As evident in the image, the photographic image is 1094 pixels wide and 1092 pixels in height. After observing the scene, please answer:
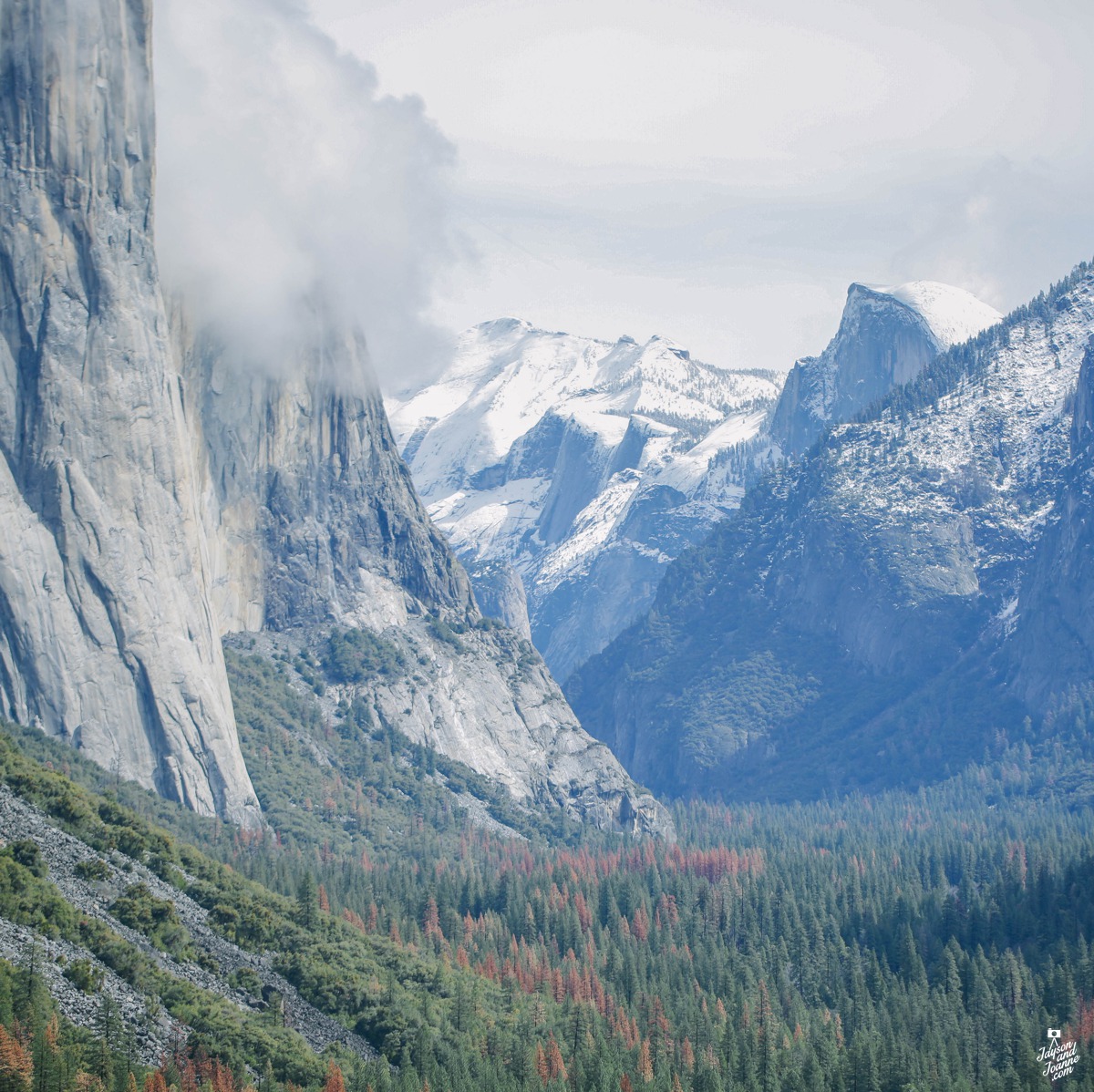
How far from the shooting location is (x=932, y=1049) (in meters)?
188

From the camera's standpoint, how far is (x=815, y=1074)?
173250 mm

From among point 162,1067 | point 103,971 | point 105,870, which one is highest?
point 105,870

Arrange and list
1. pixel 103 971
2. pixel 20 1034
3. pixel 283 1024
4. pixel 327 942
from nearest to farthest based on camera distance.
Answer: pixel 20 1034 < pixel 103 971 < pixel 283 1024 < pixel 327 942

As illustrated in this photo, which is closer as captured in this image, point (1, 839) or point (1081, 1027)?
point (1, 839)

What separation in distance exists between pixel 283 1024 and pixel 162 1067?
22.4m

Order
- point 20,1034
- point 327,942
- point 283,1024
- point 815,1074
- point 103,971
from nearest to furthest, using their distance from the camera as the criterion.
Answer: point 20,1034, point 103,971, point 283,1024, point 815,1074, point 327,942

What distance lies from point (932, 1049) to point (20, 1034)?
3666 inches

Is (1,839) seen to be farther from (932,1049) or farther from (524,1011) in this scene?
(932,1049)

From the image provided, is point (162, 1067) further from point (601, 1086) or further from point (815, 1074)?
point (815, 1074)

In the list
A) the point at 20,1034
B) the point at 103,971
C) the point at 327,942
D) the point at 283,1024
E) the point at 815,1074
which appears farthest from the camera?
the point at 327,942

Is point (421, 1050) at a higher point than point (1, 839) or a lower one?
lower

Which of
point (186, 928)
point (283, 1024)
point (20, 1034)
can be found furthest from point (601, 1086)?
point (20, 1034)

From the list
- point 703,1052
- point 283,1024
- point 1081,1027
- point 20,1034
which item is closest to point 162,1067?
point 20,1034

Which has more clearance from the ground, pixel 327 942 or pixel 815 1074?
pixel 327 942
